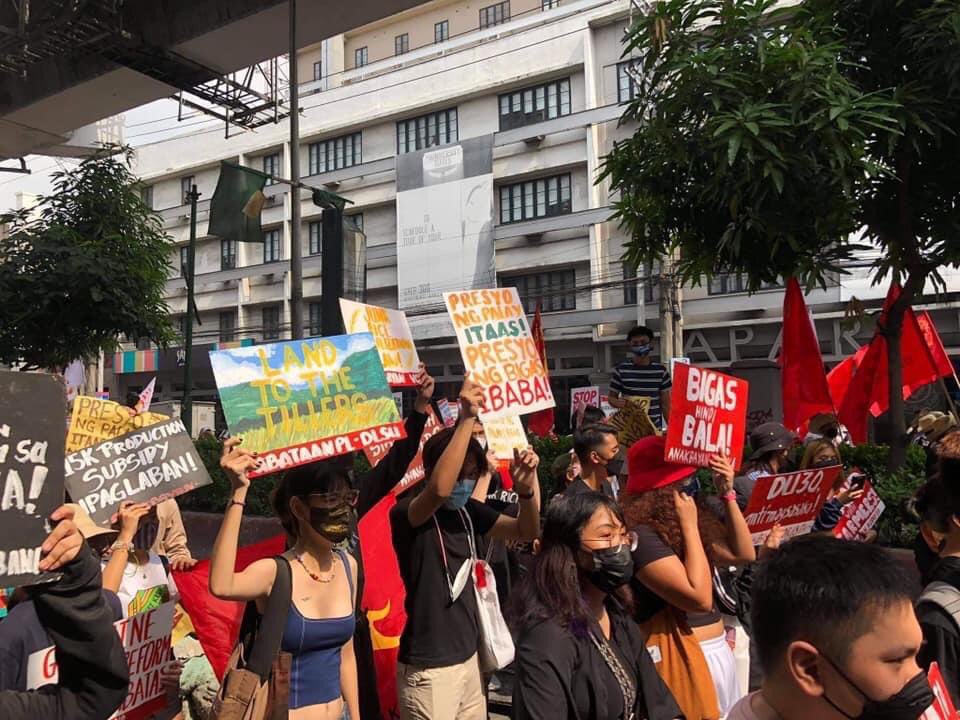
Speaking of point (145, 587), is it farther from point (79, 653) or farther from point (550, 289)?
point (550, 289)

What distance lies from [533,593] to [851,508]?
316 centimetres

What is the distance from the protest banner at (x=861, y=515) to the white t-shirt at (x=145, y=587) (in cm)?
363

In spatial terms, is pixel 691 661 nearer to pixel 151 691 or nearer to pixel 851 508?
pixel 151 691

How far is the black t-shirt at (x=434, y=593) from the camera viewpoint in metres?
3.37

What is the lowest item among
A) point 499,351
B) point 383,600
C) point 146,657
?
point 383,600

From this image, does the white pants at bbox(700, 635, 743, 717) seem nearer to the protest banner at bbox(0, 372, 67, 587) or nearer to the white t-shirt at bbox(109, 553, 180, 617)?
the white t-shirt at bbox(109, 553, 180, 617)

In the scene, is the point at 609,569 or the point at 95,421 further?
the point at 95,421

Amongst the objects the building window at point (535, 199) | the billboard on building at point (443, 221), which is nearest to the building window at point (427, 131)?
the billboard on building at point (443, 221)

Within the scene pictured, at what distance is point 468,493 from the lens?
3670mm

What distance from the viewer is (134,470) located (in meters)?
3.40

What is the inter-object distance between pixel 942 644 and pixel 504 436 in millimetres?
2473

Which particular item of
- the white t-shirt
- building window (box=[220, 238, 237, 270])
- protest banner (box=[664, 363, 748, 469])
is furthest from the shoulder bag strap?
building window (box=[220, 238, 237, 270])

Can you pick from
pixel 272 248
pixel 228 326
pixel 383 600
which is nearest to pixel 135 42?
pixel 383 600

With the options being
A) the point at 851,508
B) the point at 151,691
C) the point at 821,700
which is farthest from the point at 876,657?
the point at 851,508
